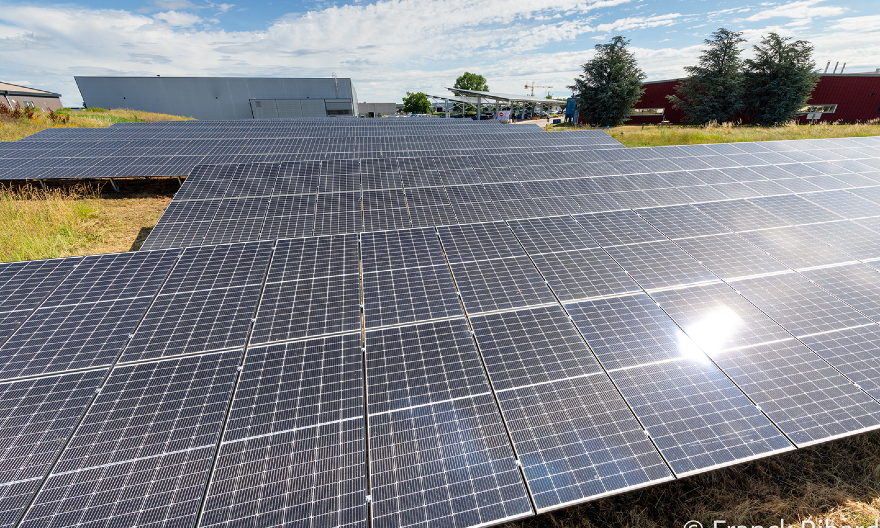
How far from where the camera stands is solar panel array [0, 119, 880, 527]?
4.39m

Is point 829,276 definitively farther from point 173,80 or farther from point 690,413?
point 173,80

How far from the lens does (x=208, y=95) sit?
5538cm

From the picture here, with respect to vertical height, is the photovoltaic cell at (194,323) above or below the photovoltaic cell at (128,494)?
above

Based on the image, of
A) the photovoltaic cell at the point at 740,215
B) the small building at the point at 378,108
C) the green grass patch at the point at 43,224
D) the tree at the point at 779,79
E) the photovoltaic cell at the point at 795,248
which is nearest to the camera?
the photovoltaic cell at the point at 795,248

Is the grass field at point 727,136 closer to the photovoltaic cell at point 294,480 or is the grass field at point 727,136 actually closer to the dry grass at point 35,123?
the photovoltaic cell at point 294,480

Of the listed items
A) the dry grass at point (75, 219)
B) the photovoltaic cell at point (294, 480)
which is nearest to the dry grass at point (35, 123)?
the dry grass at point (75, 219)

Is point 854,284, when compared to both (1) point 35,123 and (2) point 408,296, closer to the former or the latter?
(2) point 408,296

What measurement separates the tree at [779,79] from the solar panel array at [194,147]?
33.7 meters

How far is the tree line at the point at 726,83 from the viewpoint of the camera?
1487 inches

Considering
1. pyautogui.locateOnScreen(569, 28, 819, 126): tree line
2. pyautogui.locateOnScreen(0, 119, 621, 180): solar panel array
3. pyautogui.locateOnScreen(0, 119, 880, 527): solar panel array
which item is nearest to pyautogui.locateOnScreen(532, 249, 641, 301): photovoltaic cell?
pyautogui.locateOnScreen(0, 119, 880, 527): solar panel array

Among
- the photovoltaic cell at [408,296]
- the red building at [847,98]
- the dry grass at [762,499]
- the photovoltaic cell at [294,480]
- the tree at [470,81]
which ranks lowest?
the dry grass at [762,499]

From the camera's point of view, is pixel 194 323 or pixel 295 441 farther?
pixel 194 323

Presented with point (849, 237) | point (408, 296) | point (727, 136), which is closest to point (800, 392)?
point (408, 296)

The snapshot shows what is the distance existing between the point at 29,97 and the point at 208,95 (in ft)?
88.9
